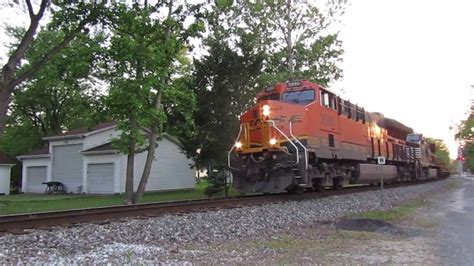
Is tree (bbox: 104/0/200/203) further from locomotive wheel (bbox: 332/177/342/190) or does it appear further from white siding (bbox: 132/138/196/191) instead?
white siding (bbox: 132/138/196/191)

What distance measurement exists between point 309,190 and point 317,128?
158 inches

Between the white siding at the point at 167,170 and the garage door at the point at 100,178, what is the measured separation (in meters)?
1.80

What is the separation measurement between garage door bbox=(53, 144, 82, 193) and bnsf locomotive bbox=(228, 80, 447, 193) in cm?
2097

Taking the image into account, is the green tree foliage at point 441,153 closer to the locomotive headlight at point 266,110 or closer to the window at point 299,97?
the window at point 299,97

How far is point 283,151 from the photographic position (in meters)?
15.5

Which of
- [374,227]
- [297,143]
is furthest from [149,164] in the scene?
[374,227]

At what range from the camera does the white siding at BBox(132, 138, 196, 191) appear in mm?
33438

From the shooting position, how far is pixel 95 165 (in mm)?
32906

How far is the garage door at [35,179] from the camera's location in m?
37.1

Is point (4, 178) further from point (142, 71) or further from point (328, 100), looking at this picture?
point (328, 100)

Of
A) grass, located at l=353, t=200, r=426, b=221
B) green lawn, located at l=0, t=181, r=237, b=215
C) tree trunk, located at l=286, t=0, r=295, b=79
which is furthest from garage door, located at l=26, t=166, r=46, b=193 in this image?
grass, located at l=353, t=200, r=426, b=221

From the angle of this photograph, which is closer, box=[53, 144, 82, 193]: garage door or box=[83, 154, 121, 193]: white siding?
box=[83, 154, 121, 193]: white siding

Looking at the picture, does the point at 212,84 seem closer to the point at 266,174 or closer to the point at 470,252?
the point at 266,174

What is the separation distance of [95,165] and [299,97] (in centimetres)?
2040
